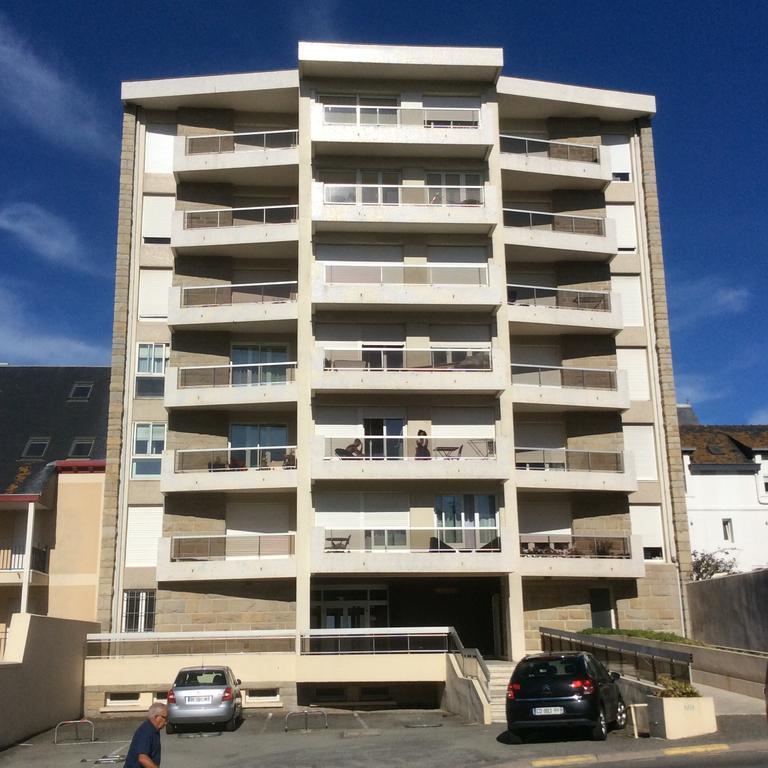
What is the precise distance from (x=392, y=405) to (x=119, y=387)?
30.1 ft

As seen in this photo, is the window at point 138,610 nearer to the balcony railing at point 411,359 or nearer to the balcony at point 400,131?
the balcony railing at point 411,359

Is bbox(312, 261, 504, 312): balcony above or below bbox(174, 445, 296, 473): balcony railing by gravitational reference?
above

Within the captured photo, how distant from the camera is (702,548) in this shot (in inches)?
1777

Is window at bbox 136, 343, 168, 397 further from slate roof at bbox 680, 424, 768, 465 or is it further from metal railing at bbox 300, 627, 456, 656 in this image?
slate roof at bbox 680, 424, 768, 465

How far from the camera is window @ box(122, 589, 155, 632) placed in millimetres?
30391

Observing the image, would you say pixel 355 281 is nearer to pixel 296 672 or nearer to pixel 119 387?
pixel 119 387

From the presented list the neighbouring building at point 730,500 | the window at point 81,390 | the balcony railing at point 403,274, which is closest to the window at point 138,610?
the window at point 81,390

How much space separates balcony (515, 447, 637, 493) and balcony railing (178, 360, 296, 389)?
806 cm

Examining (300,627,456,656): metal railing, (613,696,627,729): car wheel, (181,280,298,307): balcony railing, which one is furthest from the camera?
(181,280,298,307): balcony railing

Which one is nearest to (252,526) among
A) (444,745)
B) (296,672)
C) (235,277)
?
(296,672)

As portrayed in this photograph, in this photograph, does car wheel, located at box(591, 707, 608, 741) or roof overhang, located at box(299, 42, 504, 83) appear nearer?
car wheel, located at box(591, 707, 608, 741)

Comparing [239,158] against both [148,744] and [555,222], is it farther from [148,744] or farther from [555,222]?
[148,744]

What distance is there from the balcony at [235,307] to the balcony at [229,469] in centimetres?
414

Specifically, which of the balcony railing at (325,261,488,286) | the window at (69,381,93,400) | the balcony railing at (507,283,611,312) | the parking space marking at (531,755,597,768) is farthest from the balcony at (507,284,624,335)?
the parking space marking at (531,755,597,768)
